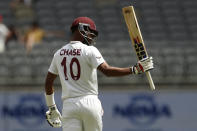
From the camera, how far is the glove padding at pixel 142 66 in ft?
17.6

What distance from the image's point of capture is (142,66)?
5.40m

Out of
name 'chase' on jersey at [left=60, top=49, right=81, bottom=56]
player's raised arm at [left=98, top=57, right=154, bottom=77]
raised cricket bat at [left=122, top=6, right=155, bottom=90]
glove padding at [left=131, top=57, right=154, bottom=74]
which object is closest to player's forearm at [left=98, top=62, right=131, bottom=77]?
player's raised arm at [left=98, top=57, right=154, bottom=77]

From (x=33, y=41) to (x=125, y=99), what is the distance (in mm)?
2623

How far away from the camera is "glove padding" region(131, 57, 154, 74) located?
537cm

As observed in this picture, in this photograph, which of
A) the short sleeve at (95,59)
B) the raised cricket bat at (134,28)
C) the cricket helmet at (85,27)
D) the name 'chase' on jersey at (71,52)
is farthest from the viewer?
the raised cricket bat at (134,28)

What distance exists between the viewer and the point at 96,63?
17.3 ft

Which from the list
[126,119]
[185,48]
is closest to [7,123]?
[126,119]

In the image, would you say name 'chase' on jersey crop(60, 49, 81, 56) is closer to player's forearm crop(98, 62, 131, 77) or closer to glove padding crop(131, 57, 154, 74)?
player's forearm crop(98, 62, 131, 77)

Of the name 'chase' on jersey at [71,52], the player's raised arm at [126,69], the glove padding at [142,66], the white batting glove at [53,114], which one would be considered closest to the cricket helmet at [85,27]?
the name 'chase' on jersey at [71,52]

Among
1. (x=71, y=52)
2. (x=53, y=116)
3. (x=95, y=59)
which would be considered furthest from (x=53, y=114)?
(x=95, y=59)

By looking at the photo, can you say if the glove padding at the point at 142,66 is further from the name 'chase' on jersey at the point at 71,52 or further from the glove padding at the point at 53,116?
the glove padding at the point at 53,116

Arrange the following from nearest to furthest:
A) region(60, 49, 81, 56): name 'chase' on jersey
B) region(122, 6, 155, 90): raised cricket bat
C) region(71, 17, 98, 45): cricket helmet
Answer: region(60, 49, 81, 56): name 'chase' on jersey, region(71, 17, 98, 45): cricket helmet, region(122, 6, 155, 90): raised cricket bat

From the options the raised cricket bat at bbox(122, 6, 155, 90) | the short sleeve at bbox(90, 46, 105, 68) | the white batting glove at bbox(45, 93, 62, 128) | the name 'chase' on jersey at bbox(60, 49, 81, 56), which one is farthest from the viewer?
the white batting glove at bbox(45, 93, 62, 128)

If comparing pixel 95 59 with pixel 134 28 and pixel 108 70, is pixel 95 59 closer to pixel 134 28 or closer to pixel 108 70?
pixel 108 70
